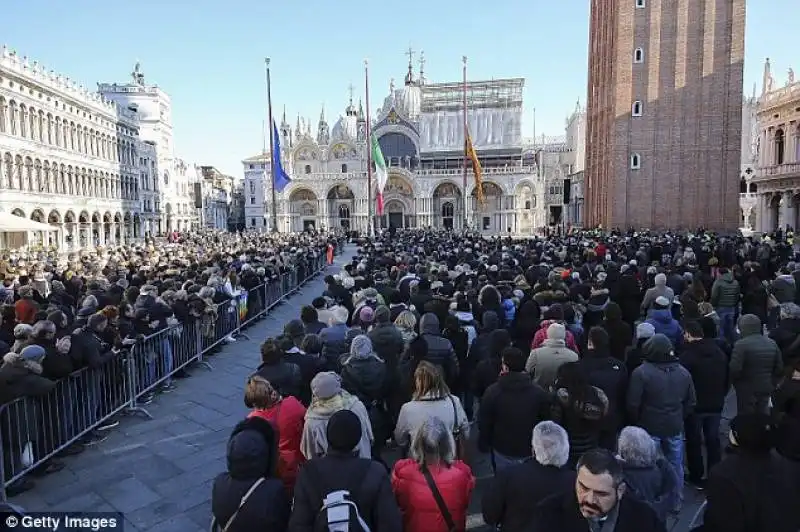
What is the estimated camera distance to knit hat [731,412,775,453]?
3115mm

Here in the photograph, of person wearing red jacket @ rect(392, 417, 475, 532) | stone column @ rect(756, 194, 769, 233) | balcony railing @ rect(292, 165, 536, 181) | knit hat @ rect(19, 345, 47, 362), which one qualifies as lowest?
person wearing red jacket @ rect(392, 417, 475, 532)

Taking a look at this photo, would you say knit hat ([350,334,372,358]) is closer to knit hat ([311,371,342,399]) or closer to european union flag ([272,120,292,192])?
knit hat ([311,371,342,399])

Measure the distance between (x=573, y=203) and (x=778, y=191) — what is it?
2423cm

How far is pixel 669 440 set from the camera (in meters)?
4.97

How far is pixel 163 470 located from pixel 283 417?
290 cm

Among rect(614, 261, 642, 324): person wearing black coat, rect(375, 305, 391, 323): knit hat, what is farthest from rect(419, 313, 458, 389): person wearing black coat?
rect(614, 261, 642, 324): person wearing black coat

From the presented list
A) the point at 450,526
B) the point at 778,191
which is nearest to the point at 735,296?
the point at 450,526

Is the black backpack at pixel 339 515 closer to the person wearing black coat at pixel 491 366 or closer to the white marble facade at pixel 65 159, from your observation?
the person wearing black coat at pixel 491 366

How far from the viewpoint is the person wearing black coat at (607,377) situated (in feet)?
16.2

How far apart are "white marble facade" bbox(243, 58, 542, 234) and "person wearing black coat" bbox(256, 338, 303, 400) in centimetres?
5500

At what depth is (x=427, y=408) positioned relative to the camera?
14.0ft

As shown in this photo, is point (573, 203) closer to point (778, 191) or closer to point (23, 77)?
point (778, 191)

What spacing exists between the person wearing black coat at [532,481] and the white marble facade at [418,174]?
5696cm

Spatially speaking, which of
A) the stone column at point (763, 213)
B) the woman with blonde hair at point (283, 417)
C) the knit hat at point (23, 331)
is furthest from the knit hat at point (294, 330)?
the stone column at point (763, 213)
